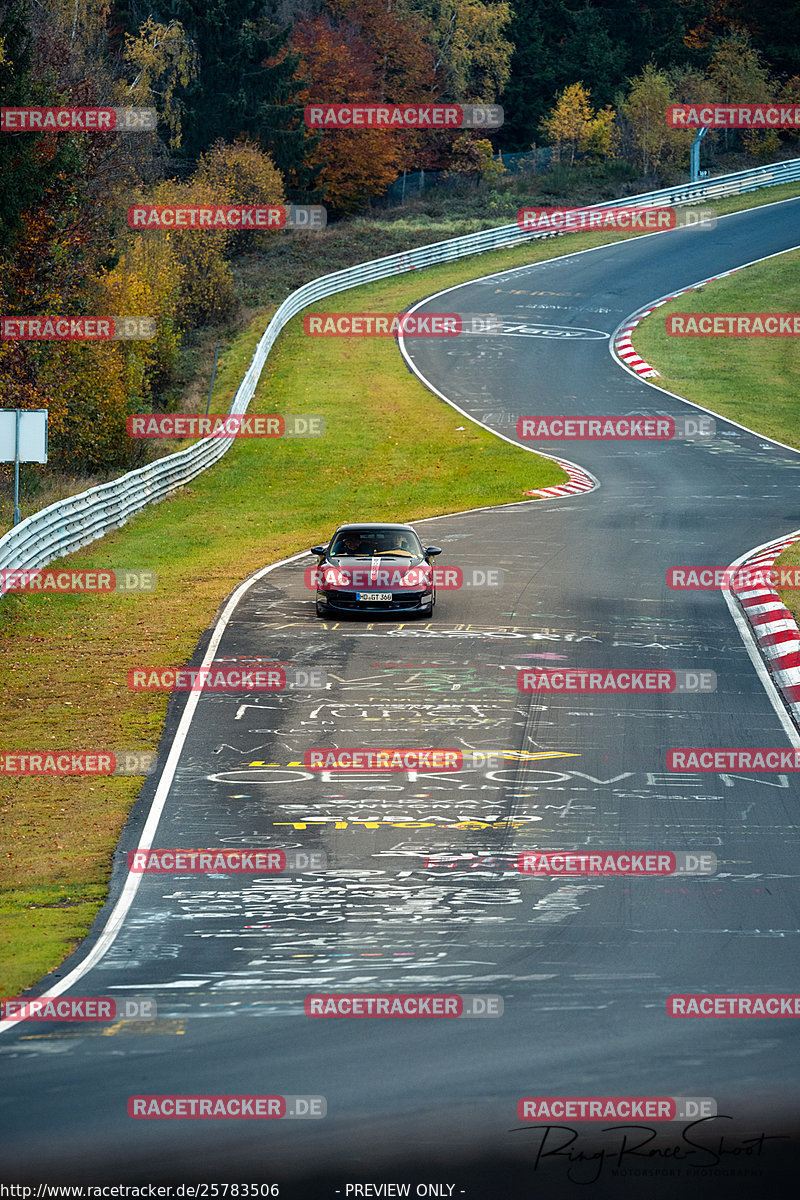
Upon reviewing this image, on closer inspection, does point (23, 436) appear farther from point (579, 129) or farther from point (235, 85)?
point (579, 129)

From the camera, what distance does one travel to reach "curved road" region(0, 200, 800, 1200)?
23.2 ft

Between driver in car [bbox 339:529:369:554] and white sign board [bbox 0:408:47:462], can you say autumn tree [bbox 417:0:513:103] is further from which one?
driver in car [bbox 339:529:369:554]

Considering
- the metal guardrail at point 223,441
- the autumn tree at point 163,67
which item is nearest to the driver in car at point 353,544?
the metal guardrail at point 223,441

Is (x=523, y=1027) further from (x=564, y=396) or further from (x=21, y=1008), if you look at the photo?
(x=564, y=396)

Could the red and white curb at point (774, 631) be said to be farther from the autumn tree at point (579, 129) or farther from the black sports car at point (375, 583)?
the autumn tree at point (579, 129)

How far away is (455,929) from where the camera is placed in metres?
10.5

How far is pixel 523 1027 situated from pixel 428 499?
25811mm

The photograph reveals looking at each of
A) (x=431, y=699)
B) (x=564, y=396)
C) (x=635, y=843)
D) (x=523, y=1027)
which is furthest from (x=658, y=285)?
(x=523, y=1027)

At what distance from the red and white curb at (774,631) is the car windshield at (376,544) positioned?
5.33 m

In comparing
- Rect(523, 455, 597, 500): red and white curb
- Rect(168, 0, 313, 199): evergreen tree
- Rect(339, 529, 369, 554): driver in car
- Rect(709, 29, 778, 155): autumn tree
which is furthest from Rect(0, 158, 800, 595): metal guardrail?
Rect(168, 0, 313, 199): evergreen tree

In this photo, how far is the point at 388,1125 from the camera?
7207 mm

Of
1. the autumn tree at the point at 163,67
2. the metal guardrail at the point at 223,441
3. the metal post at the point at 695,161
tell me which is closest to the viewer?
the metal guardrail at the point at 223,441

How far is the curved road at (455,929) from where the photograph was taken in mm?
7074

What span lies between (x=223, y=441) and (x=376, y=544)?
1840 cm
